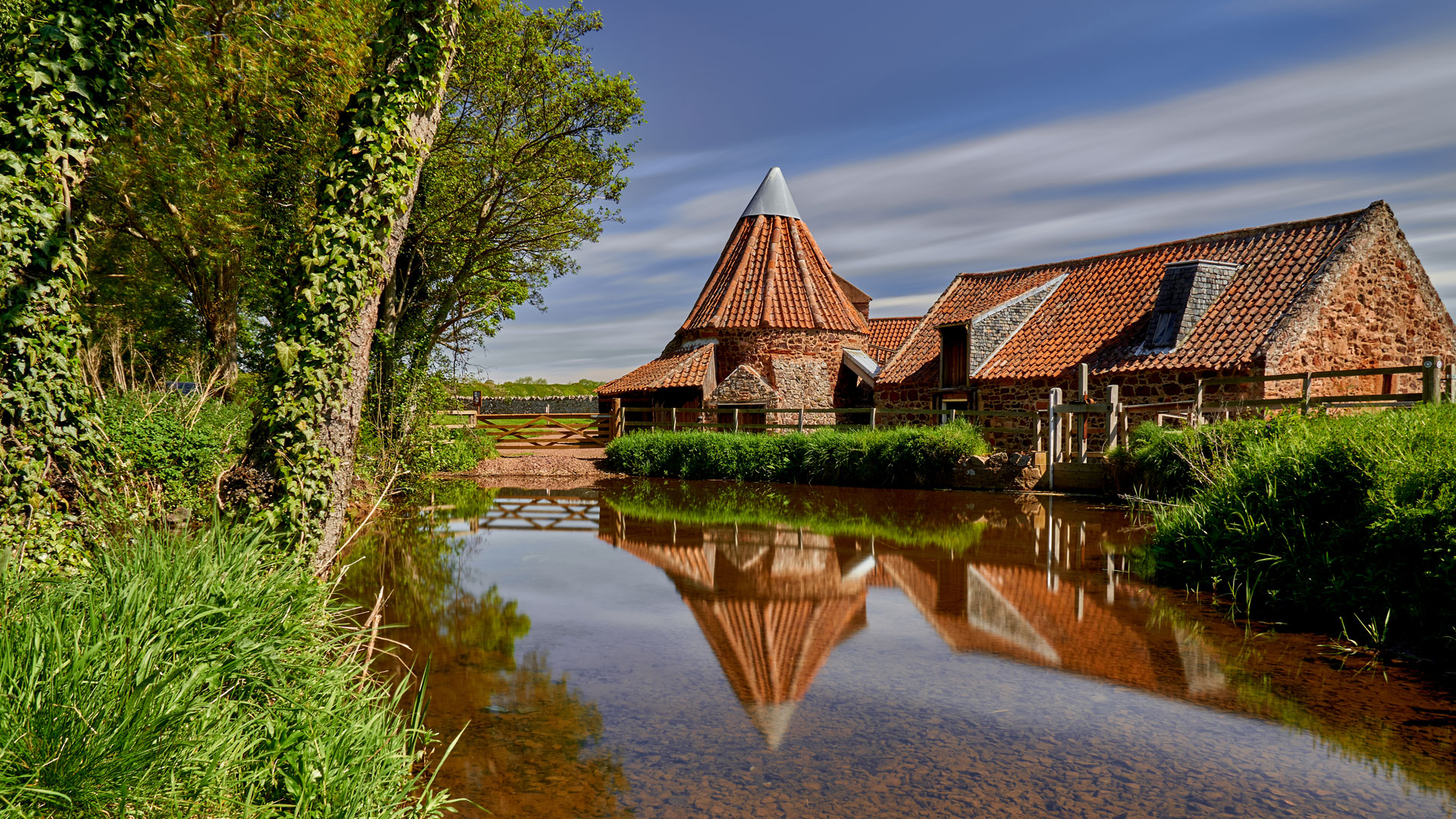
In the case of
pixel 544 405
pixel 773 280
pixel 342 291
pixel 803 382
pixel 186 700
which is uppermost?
pixel 773 280

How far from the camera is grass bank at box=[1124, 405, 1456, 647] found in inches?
232

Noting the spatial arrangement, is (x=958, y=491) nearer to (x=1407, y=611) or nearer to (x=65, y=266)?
(x=1407, y=611)

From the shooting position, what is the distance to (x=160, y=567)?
11.8 ft

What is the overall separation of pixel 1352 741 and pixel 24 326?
8453mm

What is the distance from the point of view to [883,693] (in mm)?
4973

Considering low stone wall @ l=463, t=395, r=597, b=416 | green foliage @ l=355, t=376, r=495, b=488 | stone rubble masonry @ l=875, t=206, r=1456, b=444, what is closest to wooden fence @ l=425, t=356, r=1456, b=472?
stone rubble masonry @ l=875, t=206, r=1456, b=444

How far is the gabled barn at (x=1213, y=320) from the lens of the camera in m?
17.5

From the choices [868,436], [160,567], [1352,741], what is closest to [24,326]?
[160,567]

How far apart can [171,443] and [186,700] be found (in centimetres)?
913

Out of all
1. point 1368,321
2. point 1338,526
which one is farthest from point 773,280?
point 1338,526

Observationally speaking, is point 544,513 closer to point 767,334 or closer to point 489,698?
point 489,698

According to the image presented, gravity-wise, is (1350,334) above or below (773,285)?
below

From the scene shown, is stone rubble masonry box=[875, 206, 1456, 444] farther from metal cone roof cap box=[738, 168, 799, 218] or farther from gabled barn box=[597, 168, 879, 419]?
metal cone roof cap box=[738, 168, 799, 218]

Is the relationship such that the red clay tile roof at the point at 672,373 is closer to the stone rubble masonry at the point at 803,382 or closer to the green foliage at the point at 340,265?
the stone rubble masonry at the point at 803,382
